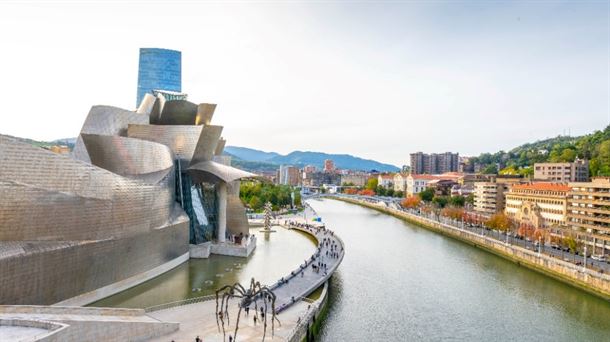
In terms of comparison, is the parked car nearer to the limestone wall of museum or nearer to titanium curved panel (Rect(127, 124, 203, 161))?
titanium curved panel (Rect(127, 124, 203, 161))

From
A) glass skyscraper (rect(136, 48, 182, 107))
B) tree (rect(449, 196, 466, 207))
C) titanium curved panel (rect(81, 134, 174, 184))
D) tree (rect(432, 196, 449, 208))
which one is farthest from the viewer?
glass skyscraper (rect(136, 48, 182, 107))

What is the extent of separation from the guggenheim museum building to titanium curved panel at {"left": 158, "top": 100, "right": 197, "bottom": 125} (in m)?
0.08

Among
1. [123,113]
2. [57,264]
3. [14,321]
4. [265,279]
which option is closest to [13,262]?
[57,264]

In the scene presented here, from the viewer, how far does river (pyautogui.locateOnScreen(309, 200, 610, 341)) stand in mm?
22875

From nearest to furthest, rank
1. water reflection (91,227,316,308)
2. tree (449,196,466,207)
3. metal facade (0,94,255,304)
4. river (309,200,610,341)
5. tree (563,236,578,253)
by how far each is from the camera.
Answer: metal facade (0,94,255,304) < river (309,200,610,341) < water reflection (91,227,316,308) < tree (563,236,578,253) < tree (449,196,466,207)

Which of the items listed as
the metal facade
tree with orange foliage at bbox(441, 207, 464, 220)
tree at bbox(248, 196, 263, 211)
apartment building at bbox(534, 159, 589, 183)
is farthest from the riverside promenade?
apartment building at bbox(534, 159, 589, 183)

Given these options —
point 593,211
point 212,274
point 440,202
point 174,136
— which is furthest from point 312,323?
point 440,202

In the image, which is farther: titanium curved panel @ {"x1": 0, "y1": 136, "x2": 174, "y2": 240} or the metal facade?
the metal facade

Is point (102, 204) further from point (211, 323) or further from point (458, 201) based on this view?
point (458, 201)

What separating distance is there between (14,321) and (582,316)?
27.0 meters

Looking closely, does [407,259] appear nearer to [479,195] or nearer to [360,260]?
[360,260]

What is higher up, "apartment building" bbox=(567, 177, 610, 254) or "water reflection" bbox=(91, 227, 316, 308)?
"apartment building" bbox=(567, 177, 610, 254)

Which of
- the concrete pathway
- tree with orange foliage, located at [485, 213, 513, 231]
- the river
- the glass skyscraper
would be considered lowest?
the river

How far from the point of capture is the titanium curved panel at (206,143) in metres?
37.0
